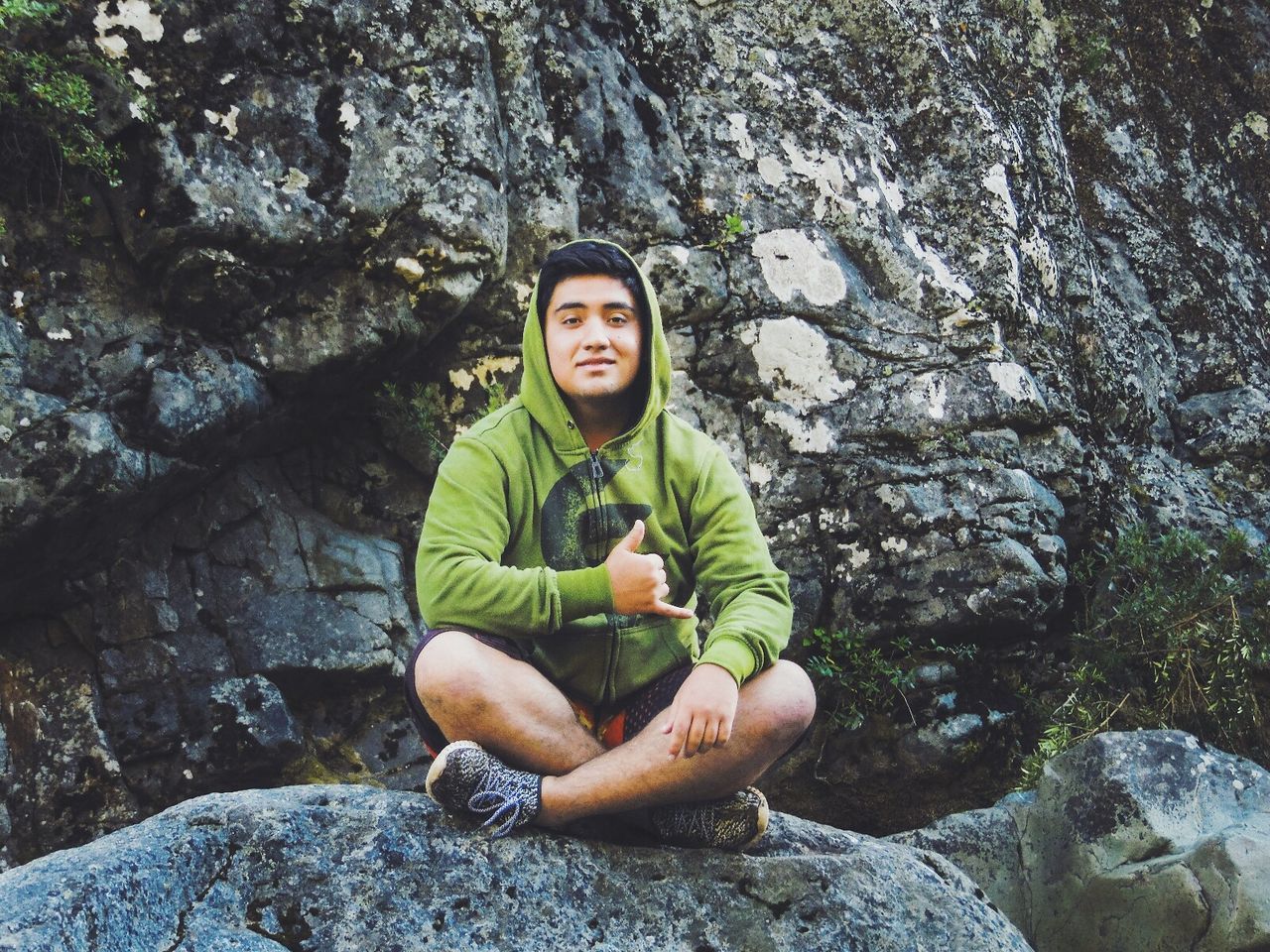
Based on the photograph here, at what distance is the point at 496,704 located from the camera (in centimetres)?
262

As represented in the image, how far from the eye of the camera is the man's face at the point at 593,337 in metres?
2.90

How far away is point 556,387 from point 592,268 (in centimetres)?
34

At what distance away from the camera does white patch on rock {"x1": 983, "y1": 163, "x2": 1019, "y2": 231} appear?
560 cm

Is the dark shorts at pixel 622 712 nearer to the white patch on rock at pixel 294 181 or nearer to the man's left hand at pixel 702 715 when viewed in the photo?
the man's left hand at pixel 702 715

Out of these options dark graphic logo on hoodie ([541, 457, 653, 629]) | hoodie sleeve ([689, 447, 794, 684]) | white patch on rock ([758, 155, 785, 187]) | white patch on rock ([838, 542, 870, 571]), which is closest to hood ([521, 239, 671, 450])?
dark graphic logo on hoodie ([541, 457, 653, 629])

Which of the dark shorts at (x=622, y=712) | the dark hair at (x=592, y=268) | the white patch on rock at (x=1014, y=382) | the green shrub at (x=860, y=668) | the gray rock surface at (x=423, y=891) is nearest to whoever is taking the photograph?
the gray rock surface at (x=423, y=891)

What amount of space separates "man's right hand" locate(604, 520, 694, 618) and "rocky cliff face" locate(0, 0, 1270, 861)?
2121mm

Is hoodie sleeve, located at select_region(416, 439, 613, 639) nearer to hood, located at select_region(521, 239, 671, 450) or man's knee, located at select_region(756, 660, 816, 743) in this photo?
hood, located at select_region(521, 239, 671, 450)

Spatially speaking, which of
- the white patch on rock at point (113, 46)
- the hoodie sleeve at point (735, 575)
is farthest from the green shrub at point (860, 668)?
the white patch on rock at point (113, 46)

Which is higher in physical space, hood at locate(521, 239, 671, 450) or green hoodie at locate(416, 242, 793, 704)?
hood at locate(521, 239, 671, 450)

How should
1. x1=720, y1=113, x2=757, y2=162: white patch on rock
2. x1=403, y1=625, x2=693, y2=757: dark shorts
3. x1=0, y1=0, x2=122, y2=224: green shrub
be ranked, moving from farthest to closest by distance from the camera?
1. x1=720, y1=113, x2=757, y2=162: white patch on rock
2. x1=0, y1=0, x2=122, y2=224: green shrub
3. x1=403, y1=625, x2=693, y2=757: dark shorts

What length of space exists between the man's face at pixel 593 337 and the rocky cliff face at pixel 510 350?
1768mm

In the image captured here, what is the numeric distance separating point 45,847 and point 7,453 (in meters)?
1.40

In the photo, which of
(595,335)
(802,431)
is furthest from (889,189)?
(595,335)
